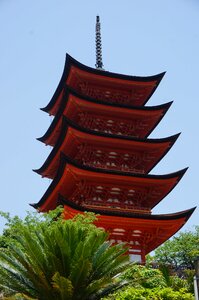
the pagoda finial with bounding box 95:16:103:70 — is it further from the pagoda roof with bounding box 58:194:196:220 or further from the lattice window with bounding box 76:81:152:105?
the pagoda roof with bounding box 58:194:196:220

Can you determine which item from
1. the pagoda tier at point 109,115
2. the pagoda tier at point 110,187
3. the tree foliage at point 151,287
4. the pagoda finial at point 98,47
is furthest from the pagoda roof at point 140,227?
the pagoda finial at point 98,47

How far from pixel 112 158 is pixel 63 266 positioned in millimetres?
14006

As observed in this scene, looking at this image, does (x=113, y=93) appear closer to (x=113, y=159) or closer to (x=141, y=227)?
(x=113, y=159)

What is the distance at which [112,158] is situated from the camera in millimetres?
26234

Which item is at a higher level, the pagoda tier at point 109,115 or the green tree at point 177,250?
the pagoda tier at point 109,115

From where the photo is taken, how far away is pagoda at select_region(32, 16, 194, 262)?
2278 cm

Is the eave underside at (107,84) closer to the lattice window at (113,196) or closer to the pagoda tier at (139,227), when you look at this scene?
the lattice window at (113,196)

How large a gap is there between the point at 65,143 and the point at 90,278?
13.9m

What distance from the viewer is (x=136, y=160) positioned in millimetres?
26594

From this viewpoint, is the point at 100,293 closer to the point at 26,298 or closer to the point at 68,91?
the point at 26,298

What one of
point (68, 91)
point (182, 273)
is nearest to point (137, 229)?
point (182, 273)

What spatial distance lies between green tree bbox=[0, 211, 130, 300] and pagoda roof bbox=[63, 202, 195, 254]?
326 inches

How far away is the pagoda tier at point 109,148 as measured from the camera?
24.9 m

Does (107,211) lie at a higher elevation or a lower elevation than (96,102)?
lower
